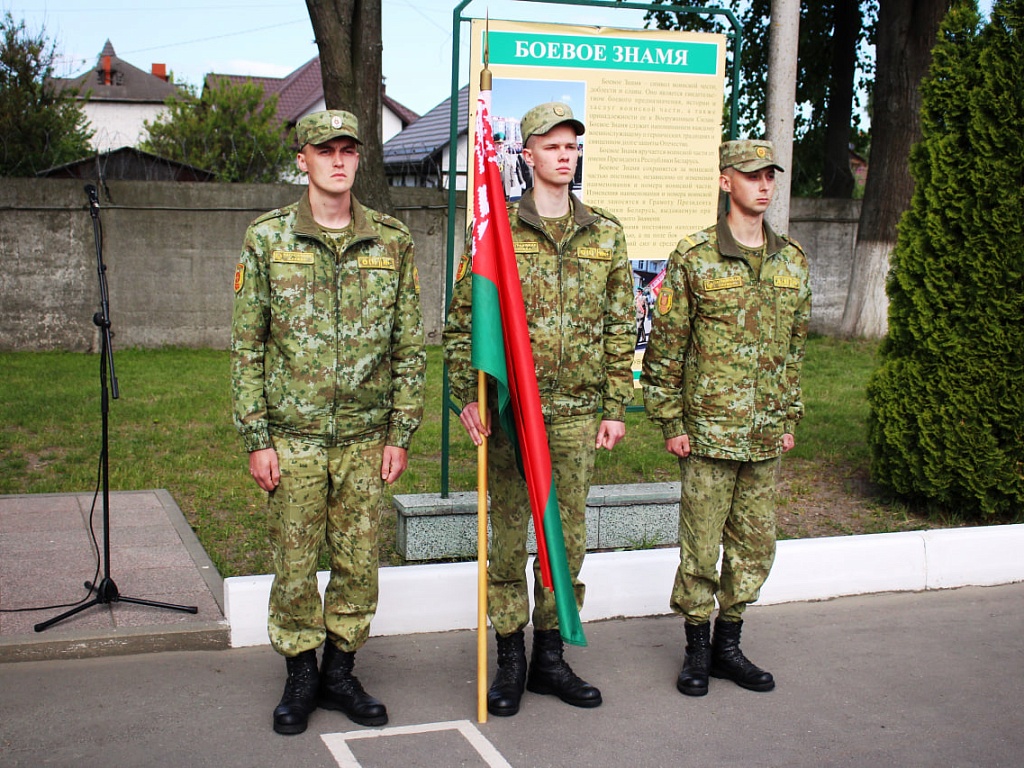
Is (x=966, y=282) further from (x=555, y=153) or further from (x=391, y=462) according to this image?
(x=391, y=462)

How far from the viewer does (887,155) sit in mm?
14789

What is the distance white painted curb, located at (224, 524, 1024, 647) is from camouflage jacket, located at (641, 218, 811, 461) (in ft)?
3.99

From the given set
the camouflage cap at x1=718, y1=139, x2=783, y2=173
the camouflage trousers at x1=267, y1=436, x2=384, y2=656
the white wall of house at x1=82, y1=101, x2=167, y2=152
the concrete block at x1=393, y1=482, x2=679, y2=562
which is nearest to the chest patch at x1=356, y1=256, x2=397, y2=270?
the camouflage trousers at x1=267, y1=436, x2=384, y2=656

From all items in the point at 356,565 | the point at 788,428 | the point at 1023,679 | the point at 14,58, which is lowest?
the point at 1023,679

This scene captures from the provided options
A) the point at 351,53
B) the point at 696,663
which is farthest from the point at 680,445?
the point at 351,53

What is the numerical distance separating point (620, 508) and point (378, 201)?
683 centimetres

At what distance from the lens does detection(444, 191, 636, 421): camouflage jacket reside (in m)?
4.17

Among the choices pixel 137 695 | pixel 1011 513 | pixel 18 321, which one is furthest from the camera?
pixel 18 321

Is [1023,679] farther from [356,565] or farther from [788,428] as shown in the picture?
[356,565]

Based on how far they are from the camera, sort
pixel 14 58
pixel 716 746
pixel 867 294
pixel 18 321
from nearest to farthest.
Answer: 1. pixel 716 746
2. pixel 18 321
3. pixel 867 294
4. pixel 14 58

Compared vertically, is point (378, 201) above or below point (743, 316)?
above

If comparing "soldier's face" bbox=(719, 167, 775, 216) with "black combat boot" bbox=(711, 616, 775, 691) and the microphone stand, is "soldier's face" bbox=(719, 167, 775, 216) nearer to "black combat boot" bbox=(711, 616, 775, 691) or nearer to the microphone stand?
"black combat boot" bbox=(711, 616, 775, 691)

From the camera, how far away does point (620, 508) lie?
5961mm

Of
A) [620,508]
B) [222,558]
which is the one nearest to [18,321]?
[222,558]
